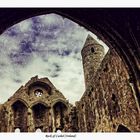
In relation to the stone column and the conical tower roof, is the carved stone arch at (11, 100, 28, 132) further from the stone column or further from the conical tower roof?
the conical tower roof

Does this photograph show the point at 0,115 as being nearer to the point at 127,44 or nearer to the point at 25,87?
the point at 25,87

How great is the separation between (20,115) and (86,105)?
527 centimetres

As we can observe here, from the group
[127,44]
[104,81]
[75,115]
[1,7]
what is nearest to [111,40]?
[127,44]

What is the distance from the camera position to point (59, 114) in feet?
60.6

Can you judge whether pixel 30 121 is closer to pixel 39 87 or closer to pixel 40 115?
pixel 40 115

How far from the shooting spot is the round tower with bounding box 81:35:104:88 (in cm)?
1873

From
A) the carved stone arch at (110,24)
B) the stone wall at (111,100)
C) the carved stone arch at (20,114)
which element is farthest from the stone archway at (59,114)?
the carved stone arch at (110,24)

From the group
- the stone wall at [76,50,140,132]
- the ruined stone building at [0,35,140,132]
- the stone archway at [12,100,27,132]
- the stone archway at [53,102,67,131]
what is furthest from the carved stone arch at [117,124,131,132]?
the stone archway at [12,100,27,132]

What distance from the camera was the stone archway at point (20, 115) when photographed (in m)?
17.3

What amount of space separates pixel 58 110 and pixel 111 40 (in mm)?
14029

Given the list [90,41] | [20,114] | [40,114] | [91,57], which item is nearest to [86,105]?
[40,114]

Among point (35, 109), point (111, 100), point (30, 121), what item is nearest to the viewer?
point (111, 100)

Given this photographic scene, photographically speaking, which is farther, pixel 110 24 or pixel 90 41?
pixel 90 41

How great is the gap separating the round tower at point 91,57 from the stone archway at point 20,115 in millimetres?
4475
